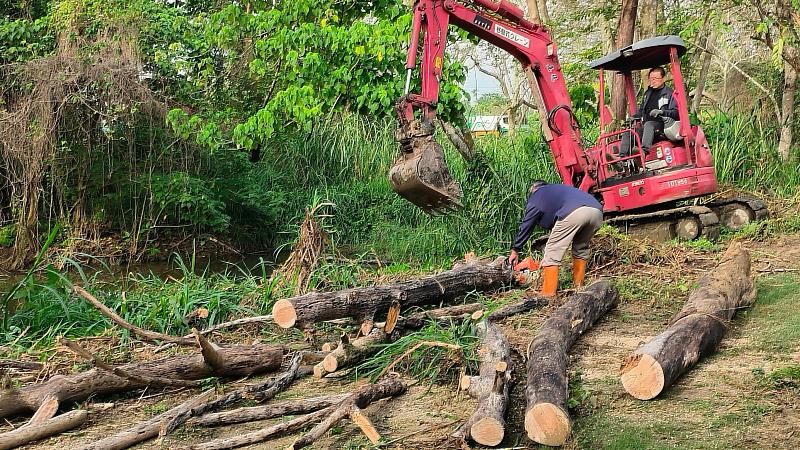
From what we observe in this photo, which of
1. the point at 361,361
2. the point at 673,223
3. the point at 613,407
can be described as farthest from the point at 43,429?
the point at 673,223

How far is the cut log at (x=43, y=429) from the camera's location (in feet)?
13.8

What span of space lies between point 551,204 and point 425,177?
1.32m

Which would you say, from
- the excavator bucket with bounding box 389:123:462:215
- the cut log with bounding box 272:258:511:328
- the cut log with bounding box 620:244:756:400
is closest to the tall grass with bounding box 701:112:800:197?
the cut log with bounding box 620:244:756:400

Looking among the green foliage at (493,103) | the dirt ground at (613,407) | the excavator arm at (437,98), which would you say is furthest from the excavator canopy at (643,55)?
the green foliage at (493,103)

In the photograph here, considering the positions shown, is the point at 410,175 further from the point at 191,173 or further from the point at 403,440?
the point at 191,173

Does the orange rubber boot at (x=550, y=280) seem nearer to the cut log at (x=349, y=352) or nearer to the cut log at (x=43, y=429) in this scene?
the cut log at (x=349, y=352)

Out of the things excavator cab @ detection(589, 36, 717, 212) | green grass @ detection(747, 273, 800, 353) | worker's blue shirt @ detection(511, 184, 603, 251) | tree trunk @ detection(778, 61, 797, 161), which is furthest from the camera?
tree trunk @ detection(778, 61, 797, 161)

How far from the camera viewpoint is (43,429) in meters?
4.34

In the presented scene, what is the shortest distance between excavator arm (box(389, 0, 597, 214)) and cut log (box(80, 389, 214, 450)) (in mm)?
3174

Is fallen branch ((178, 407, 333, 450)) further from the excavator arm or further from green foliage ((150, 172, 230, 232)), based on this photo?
green foliage ((150, 172, 230, 232))

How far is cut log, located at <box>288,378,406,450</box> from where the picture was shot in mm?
3915

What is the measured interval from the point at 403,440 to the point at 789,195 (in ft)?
31.2

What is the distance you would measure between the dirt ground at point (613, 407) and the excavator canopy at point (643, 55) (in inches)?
163

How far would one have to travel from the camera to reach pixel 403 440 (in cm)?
404
